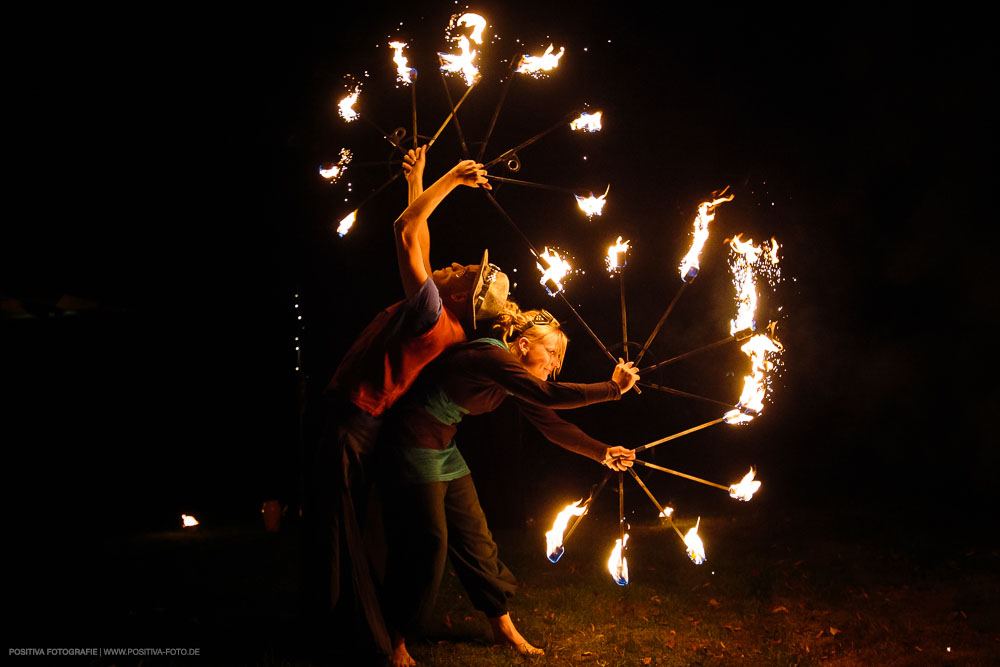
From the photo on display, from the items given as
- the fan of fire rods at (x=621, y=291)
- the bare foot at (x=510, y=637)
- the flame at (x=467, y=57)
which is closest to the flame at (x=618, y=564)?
the fan of fire rods at (x=621, y=291)

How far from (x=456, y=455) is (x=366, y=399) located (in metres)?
0.61

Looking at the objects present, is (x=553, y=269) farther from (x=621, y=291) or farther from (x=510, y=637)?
(x=510, y=637)

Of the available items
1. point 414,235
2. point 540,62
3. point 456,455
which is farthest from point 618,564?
point 540,62

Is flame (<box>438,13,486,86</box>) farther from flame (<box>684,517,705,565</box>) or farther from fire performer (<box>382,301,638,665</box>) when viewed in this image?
flame (<box>684,517,705,565</box>)

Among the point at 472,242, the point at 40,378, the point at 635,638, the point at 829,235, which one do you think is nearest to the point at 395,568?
the point at 635,638

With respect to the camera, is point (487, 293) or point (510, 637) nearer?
point (487, 293)

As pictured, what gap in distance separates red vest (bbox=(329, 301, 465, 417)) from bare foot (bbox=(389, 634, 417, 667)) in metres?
1.14

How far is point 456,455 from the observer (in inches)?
152

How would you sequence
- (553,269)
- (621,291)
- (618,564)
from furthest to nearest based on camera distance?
1. (621,291)
2. (553,269)
3. (618,564)

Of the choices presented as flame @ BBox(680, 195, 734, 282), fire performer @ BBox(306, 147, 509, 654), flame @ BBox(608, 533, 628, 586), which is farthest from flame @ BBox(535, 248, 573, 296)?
flame @ BBox(608, 533, 628, 586)

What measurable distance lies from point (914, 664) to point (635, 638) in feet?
4.77

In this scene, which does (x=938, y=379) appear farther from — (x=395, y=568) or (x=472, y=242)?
(x=395, y=568)

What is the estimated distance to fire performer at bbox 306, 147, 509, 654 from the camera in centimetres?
349

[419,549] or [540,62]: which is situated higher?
[540,62]
